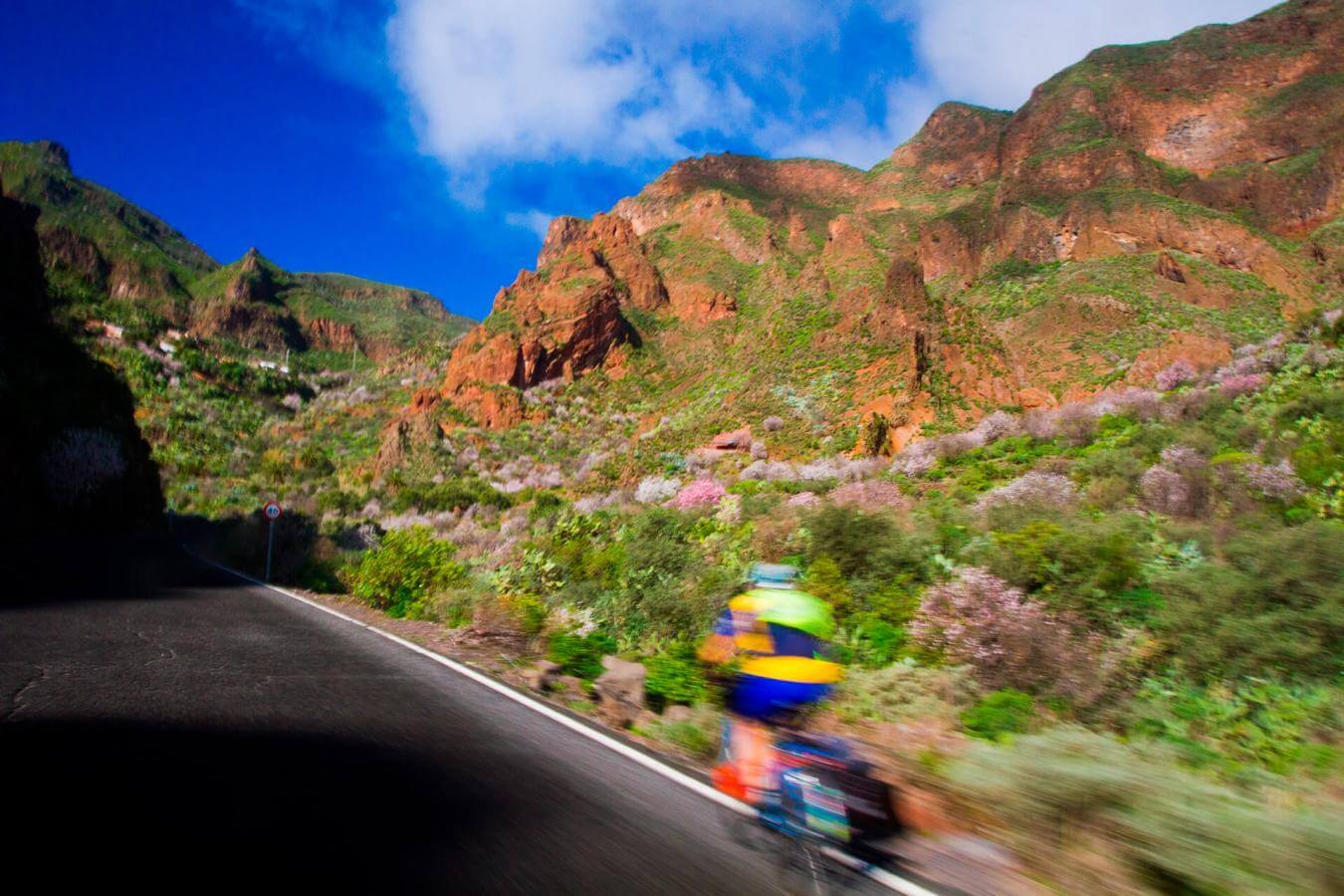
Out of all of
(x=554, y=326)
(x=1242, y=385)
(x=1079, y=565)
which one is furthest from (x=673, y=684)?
(x=554, y=326)

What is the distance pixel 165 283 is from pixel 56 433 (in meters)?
108

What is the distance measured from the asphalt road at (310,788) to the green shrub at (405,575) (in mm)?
5720

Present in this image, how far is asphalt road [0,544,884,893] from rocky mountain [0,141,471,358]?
333ft

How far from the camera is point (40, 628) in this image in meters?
6.75

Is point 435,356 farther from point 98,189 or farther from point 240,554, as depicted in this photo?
point 98,189

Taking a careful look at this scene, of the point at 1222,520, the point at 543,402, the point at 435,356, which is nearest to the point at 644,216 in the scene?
the point at 435,356

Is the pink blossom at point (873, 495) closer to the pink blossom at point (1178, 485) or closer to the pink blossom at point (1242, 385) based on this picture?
the pink blossom at point (1178, 485)

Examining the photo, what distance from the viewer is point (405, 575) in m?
12.6

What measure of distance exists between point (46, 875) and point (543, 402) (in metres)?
55.2

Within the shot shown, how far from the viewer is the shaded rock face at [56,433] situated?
21.9 meters

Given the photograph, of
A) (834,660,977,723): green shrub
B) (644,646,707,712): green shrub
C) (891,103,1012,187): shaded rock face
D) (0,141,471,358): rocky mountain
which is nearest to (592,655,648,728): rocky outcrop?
(644,646,707,712): green shrub

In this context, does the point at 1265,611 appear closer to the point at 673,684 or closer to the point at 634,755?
the point at 673,684

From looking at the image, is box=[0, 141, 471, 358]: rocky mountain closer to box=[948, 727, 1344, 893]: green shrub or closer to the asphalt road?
the asphalt road

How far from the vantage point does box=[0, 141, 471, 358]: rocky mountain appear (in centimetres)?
9688
